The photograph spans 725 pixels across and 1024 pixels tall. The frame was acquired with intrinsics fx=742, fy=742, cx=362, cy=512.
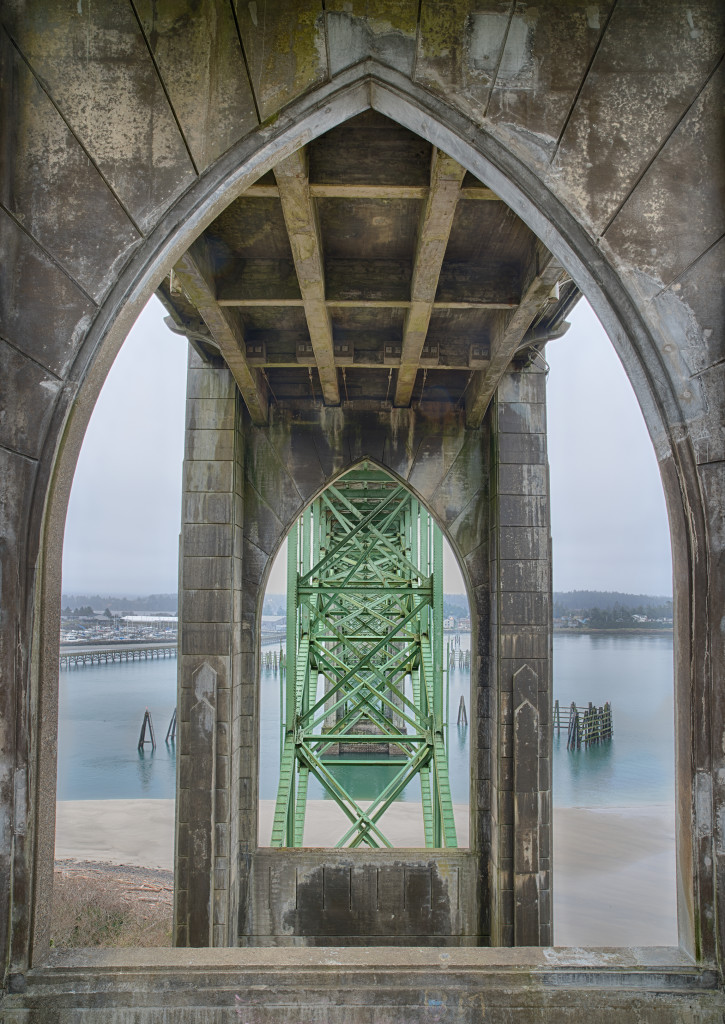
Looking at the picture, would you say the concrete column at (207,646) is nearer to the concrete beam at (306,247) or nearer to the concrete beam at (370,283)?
the concrete beam at (306,247)

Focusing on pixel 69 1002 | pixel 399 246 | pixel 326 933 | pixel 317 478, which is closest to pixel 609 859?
pixel 326 933

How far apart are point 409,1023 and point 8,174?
442cm

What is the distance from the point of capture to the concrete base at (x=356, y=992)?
328 cm

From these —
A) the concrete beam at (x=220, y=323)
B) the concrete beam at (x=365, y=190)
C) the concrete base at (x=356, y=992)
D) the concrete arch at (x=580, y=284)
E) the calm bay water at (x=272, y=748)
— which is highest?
the concrete beam at (x=365, y=190)

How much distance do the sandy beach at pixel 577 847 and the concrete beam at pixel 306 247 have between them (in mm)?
16849

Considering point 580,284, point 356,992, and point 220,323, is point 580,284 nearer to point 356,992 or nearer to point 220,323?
point 356,992

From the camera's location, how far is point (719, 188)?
3770 millimetres

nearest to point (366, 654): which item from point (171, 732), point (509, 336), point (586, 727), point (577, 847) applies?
point (509, 336)

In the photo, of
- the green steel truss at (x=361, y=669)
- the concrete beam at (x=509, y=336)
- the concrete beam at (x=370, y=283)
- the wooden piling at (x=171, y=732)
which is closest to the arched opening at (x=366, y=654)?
the green steel truss at (x=361, y=669)

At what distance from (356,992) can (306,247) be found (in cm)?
581

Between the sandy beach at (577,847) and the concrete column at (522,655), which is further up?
the concrete column at (522,655)

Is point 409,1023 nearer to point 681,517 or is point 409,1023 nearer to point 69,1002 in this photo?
point 69,1002

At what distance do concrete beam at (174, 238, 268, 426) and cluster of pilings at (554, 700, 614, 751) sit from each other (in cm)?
4654

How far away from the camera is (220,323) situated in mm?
8586
